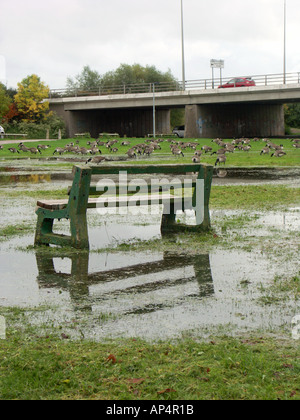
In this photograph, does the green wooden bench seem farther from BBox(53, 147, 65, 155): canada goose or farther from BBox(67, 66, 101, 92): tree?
BBox(67, 66, 101, 92): tree

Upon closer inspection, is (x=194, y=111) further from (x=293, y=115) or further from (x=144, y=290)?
(x=144, y=290)

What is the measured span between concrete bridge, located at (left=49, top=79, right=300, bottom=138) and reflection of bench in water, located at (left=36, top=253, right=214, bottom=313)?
48.1 m

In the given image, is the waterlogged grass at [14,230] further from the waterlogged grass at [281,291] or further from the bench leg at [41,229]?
the waterlogged grass at [281,291]

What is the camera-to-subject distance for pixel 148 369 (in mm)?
4188

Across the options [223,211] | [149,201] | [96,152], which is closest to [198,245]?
[149,201]

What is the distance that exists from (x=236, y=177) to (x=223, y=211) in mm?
8433

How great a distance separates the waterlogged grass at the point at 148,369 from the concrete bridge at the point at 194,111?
168 ft

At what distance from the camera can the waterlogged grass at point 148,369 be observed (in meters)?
3.83

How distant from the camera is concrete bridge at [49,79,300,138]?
56.2m

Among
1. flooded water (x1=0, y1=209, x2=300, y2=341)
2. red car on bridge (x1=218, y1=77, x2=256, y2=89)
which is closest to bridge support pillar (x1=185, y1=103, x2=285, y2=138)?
red car on bridge (x1=218, y1=77, x2=256, y2=89)
